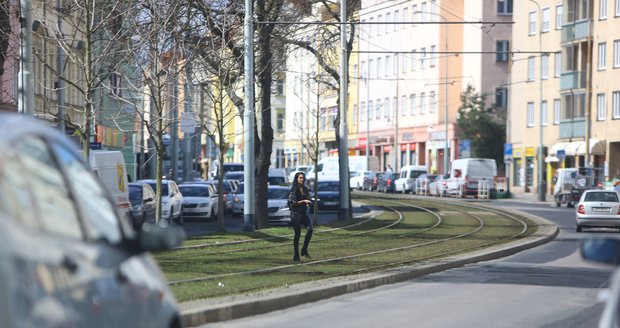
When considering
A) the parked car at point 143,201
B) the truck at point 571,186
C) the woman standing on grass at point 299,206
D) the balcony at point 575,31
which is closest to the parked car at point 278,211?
the parked car at point 143,201

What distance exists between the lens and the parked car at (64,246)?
14.2 ft

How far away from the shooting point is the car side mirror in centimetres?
614

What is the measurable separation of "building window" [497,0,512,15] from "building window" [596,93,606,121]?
20.2 metres

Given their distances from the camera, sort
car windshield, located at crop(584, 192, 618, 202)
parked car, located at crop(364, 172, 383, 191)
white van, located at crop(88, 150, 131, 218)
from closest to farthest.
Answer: white van, located at crop(88, 150, 131, 218), car windshield, located at crop(584, 192, 618, 202), parked car, located at crop(364, 172, 383, 191)

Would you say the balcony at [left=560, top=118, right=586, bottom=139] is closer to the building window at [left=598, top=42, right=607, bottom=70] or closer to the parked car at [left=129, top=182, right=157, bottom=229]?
the building window at [left=598, top=42, right=607, bottom=70]

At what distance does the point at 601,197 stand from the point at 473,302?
2417 centimetres

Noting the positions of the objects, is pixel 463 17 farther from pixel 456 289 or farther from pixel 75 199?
pixel 75 199

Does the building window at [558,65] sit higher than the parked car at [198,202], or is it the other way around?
the building window at [558,65]

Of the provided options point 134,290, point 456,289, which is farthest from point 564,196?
point 134,290

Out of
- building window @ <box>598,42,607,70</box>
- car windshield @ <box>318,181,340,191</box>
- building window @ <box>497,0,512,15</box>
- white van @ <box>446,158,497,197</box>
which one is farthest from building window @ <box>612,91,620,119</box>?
building window @ <box>497,0,512,15</box>

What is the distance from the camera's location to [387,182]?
86812mm

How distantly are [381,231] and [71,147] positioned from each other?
30.7 meters

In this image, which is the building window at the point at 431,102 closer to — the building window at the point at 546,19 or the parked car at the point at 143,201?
the building window at the point at 546,19

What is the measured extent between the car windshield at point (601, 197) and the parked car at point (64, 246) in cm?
3497
